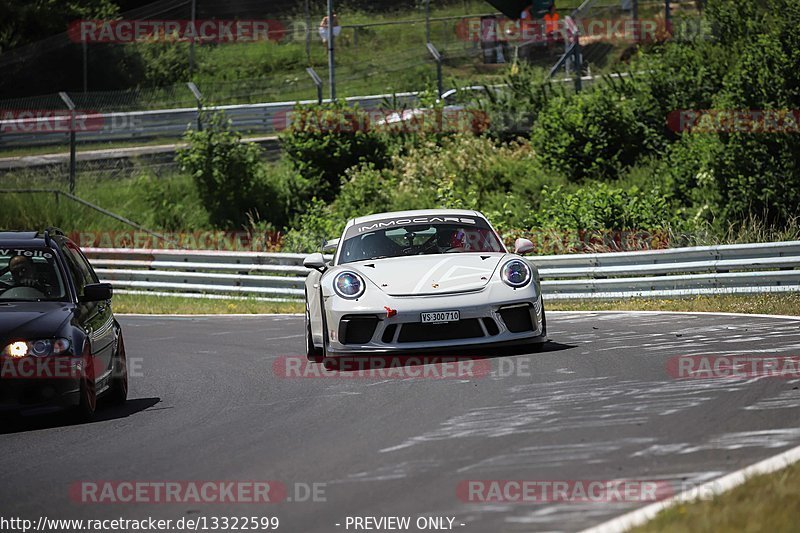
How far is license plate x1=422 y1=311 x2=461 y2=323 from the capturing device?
33.3 ft

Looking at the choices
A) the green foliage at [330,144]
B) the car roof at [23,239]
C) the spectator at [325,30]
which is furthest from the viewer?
the spectator at [325,30]

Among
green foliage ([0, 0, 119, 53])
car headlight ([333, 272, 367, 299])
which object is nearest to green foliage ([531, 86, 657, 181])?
car headlight ([333, 272, 367, 299])

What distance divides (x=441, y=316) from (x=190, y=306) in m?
12.8

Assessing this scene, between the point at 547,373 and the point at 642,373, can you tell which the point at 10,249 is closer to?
the point at 547,373

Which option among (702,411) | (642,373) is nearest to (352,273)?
(642,373)

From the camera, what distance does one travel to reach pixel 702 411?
7.50 m

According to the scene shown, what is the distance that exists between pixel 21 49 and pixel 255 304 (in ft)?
81.7

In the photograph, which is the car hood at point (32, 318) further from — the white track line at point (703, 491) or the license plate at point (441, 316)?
the white track line at point (703, 491)

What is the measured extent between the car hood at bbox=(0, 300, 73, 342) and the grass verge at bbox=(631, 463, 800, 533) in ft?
16.2

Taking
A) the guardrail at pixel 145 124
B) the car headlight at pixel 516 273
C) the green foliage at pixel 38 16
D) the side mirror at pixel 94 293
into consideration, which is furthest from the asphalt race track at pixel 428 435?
the green foliage at pixel 38 16

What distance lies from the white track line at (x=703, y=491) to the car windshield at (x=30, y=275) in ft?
18.0

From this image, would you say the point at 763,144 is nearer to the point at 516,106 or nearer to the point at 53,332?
the point at 516,106

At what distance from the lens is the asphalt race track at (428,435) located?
573 cm

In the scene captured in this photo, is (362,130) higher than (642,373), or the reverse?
(362,130)
